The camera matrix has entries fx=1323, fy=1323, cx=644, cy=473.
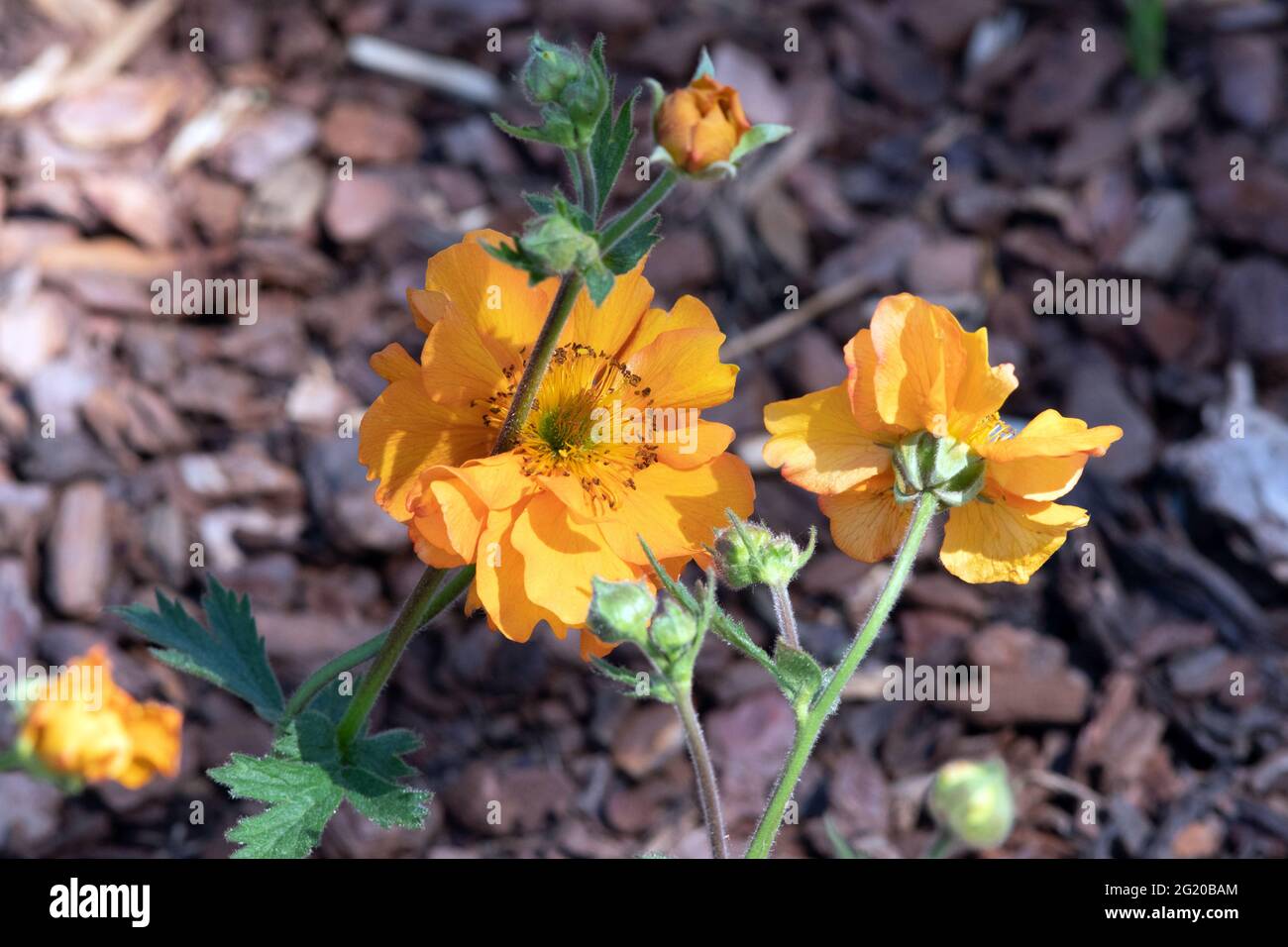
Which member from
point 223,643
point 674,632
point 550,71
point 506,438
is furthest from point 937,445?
point 223,643

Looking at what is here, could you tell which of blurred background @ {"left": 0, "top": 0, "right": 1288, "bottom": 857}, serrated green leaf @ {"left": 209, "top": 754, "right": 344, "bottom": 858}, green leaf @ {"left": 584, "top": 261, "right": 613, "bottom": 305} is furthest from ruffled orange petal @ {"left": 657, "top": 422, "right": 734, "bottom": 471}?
blurred background @ {"left": 0, "top": 0, "right": 1288, "bottom": 857}

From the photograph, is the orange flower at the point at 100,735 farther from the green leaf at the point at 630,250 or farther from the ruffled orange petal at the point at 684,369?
the green leaf at the point at 630,250

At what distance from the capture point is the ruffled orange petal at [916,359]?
1511 millimetres

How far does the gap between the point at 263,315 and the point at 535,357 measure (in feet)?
6.82

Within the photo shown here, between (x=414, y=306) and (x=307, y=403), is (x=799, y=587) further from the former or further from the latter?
(x=414, y=306)

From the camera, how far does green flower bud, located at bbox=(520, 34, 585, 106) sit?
4.54 ft

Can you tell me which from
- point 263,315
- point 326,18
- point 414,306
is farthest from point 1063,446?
point 326,18

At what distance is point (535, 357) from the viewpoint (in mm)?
1479

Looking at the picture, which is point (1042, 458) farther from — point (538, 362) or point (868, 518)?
point (538, 362)

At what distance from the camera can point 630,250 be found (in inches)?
55.1

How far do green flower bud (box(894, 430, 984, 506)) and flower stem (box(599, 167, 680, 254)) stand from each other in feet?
1.45

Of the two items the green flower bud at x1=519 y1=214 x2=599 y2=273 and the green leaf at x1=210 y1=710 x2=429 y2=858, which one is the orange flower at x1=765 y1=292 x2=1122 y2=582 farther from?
the green leaf at x1=210 y1=710 x2=429 y2=858

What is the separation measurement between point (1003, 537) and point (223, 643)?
1.10m
